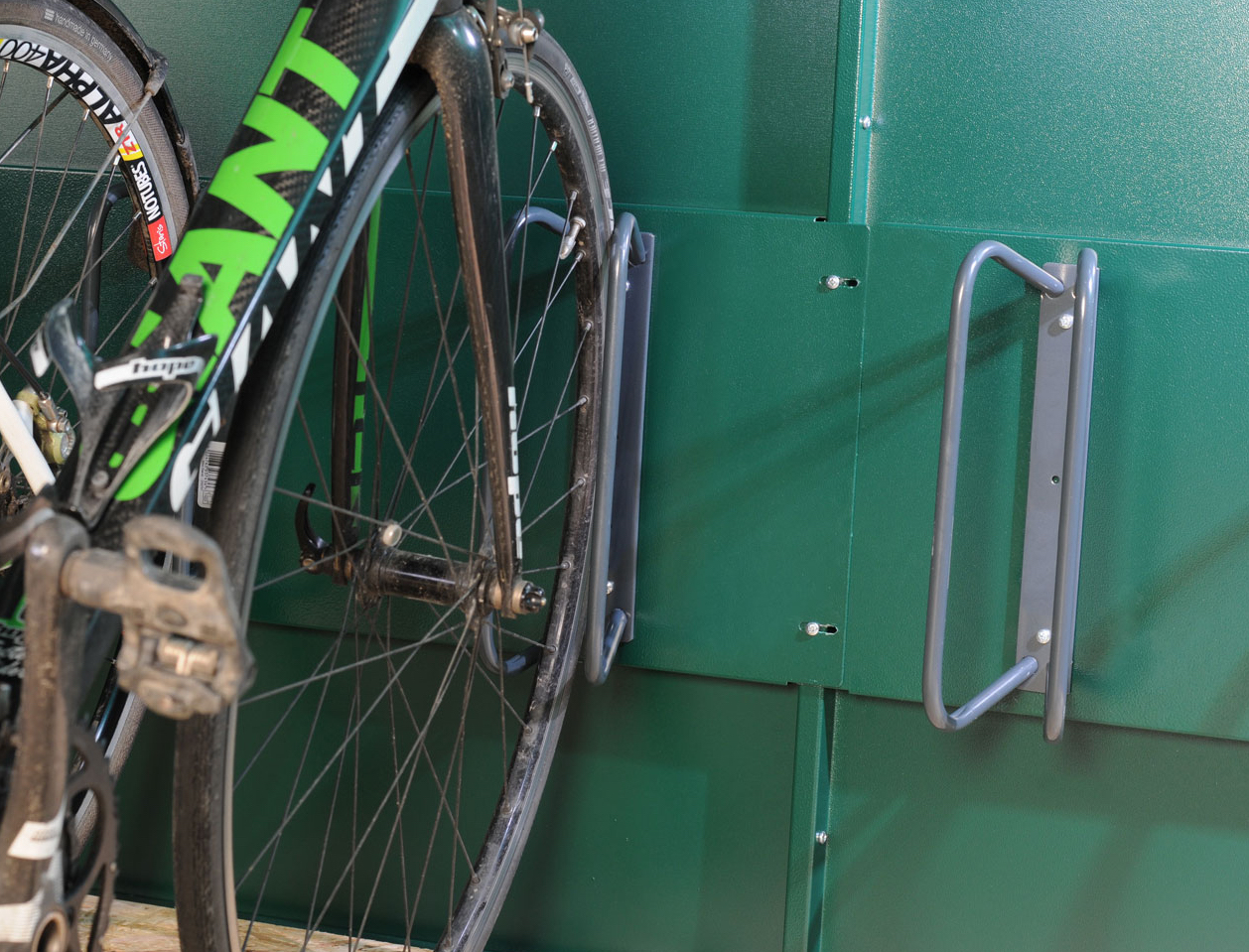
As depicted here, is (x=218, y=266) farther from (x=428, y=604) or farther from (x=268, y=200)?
(x=428, y=604)

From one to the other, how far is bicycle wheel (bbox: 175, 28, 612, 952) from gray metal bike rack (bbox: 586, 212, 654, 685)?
0.04 metres

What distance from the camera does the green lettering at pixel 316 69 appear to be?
86 cm

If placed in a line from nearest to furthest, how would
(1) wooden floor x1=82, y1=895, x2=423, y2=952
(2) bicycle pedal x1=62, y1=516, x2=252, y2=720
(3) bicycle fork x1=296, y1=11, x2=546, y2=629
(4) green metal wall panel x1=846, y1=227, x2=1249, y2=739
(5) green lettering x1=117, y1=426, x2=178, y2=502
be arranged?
(2) bicycle pedal x1=62, y1=516, x2=252, y2=720 < (5) green lettering x1=117, y1=426, x2=178, y2=502 < (3) bicycle fork x1=296, y1=11, x2=546, y2=629 < (4) green metal wall panel x1=846, y1=227, x2=1249, y2=739 < (1) wooden floor x1=82, y1=895, x2=423, y2=952

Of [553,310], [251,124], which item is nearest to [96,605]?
[251,124]

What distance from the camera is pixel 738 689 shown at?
1663mm

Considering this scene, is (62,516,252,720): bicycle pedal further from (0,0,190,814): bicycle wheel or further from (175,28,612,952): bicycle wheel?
(175,28,612,952): bicycle wheel

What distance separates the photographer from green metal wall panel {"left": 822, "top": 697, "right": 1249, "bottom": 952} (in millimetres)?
1546

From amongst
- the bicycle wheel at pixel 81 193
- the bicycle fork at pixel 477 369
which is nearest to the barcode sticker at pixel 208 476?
the bicycle wheel at pixel 81 193

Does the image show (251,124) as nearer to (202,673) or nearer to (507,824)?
(202,673)

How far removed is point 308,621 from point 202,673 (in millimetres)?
A: 1145

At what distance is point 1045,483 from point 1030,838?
1.63ft

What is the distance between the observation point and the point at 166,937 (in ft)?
5.55

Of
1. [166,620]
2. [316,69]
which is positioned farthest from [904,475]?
[166,620]

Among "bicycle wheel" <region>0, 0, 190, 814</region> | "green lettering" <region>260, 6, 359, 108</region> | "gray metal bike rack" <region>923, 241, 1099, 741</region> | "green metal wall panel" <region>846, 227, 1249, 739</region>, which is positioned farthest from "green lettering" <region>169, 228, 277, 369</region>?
"green metal wall panel" <region>846, 227, 1249, 739</region>
